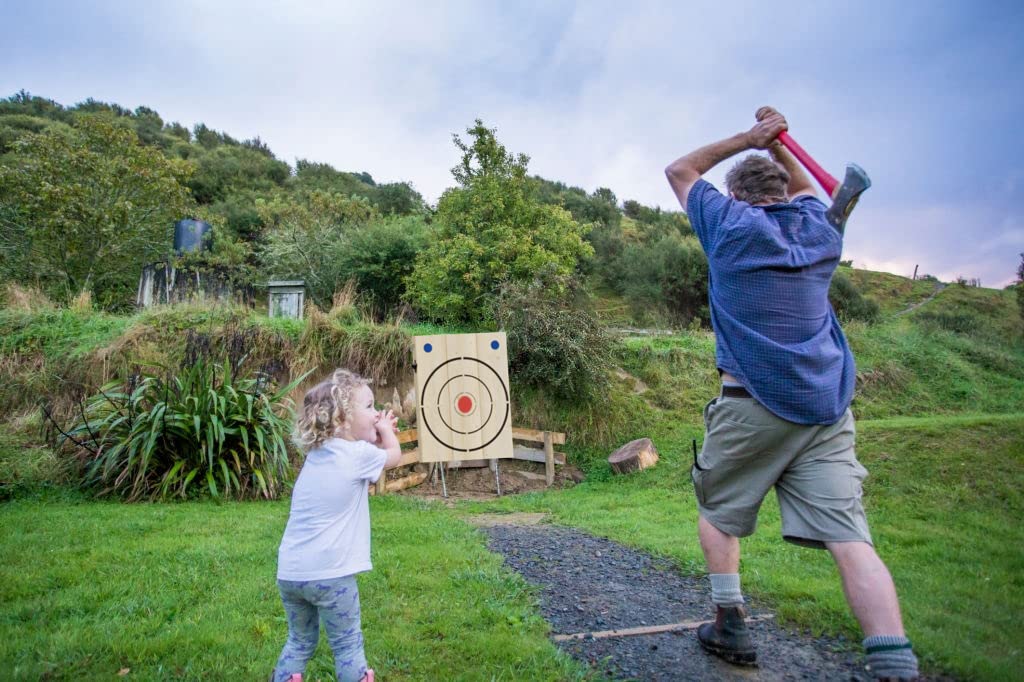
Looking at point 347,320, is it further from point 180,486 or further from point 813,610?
point 813,610

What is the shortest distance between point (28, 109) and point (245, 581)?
4051 centimetres

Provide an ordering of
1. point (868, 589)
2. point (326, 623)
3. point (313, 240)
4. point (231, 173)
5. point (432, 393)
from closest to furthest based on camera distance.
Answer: point (868, 589) → point (326, 623) → point (432, 393) → point (313, 240) → point (231, 173)

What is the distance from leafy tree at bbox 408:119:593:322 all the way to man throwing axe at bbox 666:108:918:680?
26.7 ft

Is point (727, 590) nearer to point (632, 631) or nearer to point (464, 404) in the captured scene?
point (632, 631)

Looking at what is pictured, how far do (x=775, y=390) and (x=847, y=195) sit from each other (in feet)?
2.52

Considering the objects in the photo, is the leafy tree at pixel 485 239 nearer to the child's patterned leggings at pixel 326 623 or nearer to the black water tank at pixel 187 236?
the black water tank at pixel 187 236

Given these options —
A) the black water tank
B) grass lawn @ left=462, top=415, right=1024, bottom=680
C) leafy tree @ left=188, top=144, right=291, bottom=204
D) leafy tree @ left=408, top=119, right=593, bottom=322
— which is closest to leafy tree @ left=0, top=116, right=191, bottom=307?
the black water tank

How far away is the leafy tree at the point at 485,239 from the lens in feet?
36.5

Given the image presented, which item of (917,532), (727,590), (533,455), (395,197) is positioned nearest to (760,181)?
(727,590)

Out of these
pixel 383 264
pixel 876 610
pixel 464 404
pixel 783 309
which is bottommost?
pixel 876 610

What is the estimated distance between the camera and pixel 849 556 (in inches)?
79.8

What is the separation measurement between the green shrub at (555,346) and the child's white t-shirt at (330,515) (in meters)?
7.01

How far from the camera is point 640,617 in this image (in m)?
2.99

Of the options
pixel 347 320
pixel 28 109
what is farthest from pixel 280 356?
pixel 28 109
